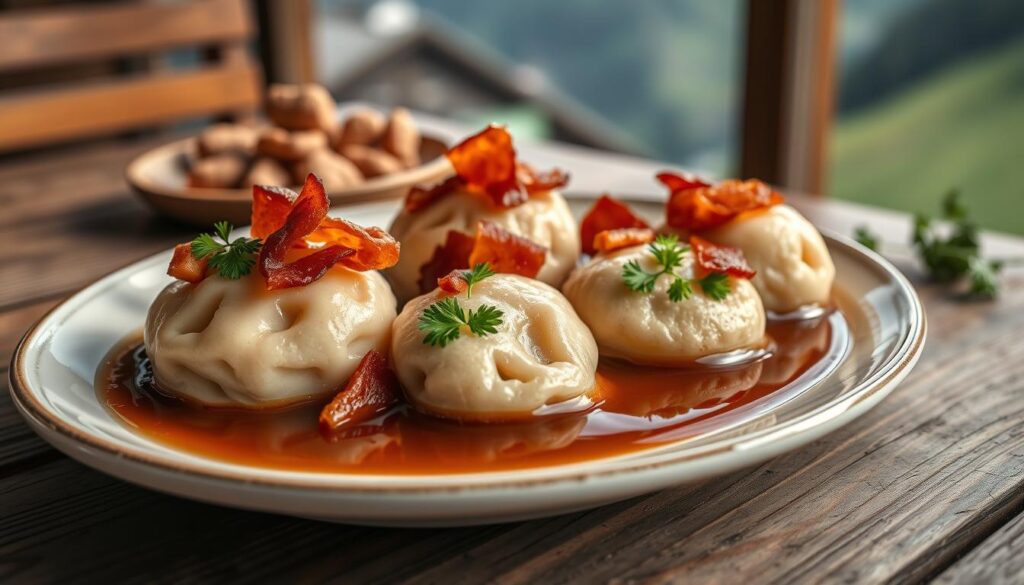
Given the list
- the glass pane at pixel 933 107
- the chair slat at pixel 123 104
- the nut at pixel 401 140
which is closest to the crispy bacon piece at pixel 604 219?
the nut at pixel 401 140

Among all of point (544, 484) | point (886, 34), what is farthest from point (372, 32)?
point (544, 484)

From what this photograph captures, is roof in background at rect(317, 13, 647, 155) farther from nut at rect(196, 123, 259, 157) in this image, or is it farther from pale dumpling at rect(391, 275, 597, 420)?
pale dumpling at rect(391, 275, 597, 420)

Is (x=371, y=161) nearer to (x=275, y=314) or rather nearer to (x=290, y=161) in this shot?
(x=290, y=161)

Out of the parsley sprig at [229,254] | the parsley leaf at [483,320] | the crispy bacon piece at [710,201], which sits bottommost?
the parsley leaf at [483,320]

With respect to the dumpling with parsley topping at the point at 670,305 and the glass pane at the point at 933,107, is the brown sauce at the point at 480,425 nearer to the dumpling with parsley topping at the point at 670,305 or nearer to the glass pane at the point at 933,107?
the dumpling with parsley topping at the point at 670,305

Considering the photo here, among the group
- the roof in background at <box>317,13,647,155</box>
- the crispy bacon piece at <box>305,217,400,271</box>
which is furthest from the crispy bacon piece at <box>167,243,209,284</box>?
the roof in background at <box>317,13,647,155</box>
